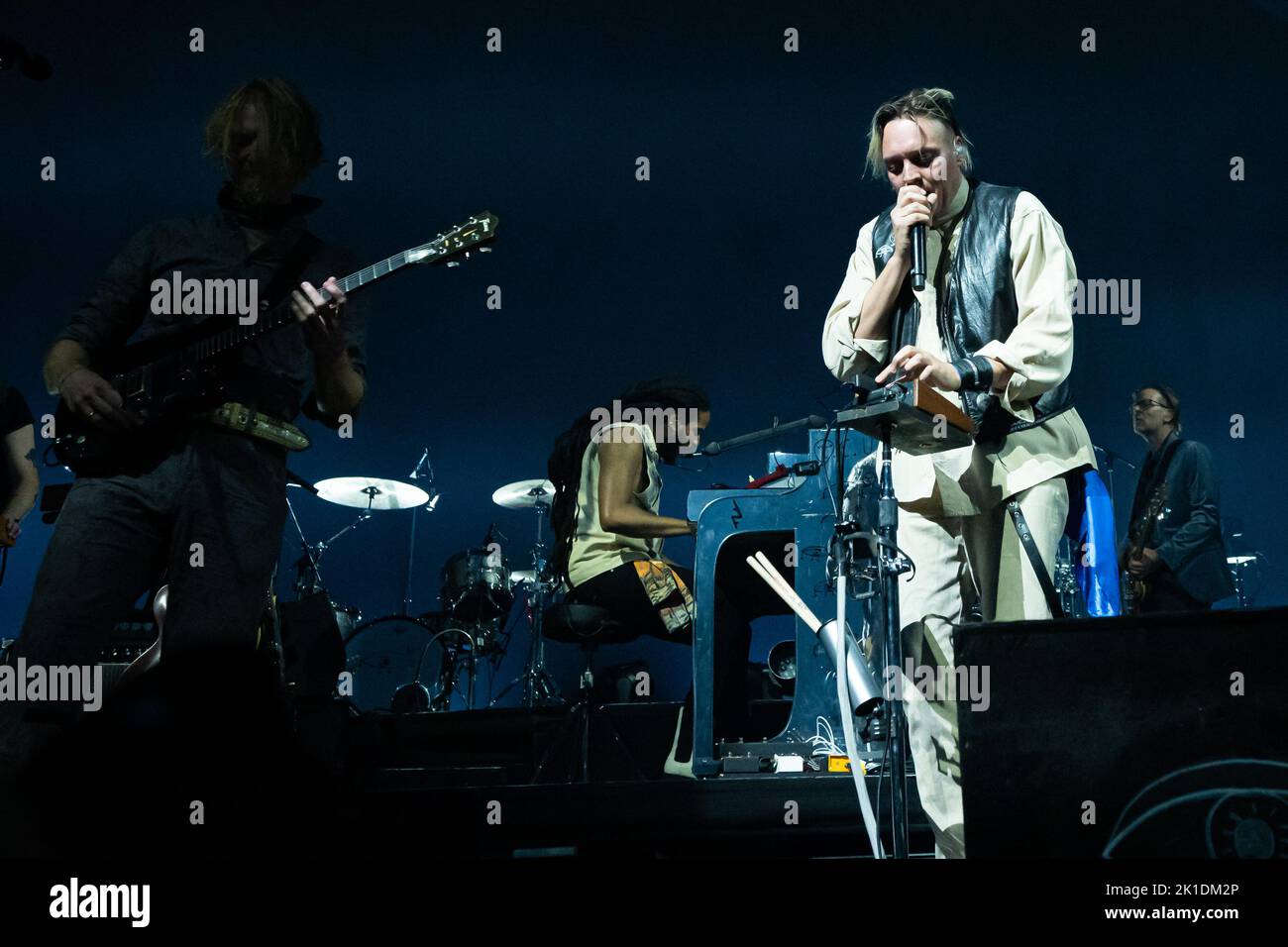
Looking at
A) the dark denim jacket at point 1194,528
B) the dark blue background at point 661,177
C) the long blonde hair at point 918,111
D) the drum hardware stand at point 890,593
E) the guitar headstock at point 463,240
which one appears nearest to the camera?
the drum hardware stand at point 890,593

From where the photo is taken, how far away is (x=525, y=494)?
7125mm

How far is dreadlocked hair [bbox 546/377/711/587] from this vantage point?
4848mm

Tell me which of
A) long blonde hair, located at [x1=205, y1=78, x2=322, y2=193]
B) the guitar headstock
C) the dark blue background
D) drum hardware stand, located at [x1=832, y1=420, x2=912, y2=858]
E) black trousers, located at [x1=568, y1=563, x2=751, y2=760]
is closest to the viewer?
drum hardware stand, located at [x1=832, y1=420, x2=912, y2=858]

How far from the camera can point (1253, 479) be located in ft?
22.8

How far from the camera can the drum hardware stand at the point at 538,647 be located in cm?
597

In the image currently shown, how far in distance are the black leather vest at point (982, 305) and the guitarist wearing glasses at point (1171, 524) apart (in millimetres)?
3694

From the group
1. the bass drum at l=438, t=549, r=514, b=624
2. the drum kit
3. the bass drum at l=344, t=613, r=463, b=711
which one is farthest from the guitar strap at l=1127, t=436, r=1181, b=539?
the bass drum at l=344, t=613, r=463, b=711

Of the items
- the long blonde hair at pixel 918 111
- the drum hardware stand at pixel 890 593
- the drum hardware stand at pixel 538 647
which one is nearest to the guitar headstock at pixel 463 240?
the long blonde hair at pixel 918 111

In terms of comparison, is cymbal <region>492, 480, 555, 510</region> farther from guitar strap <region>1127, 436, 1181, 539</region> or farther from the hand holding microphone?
the hand holding microphone

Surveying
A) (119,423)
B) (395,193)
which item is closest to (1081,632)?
(119,423)

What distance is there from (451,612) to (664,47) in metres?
3.80

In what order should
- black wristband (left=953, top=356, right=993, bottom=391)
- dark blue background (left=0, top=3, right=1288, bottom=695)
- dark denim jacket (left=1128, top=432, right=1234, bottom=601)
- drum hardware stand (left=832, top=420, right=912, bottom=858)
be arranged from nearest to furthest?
1. drum hardware stand (left=832, top=420, right=912, bottom=858)
2. black wristband (left=953, top=356, right=993, bottom=391)
3. dark denim jacket (left=1128, top=432, right=1234, bottom=601)
4. dark blue background (left=0, top=3, right=1288, bottom=695)

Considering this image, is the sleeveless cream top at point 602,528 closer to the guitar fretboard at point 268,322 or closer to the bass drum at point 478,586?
the guitar fretboard at point 268,322
